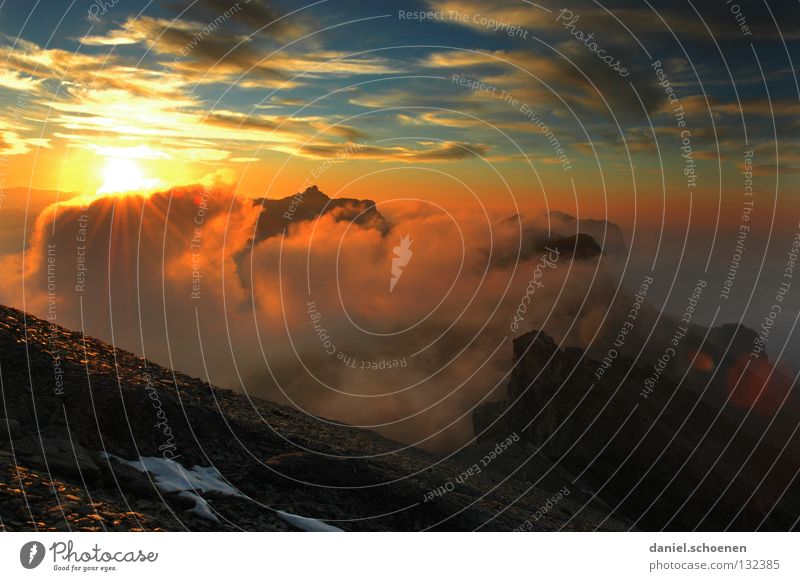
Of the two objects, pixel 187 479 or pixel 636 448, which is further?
pixel 636 448

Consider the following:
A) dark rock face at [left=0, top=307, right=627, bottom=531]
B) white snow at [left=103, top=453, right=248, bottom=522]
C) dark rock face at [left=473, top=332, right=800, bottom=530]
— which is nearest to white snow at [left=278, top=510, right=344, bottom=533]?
dark rock face at [left=0, top=307, right=627, bottom=531]

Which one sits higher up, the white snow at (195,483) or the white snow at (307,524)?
the white snow at (195,483)

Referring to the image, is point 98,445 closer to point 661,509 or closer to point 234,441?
point 234,441

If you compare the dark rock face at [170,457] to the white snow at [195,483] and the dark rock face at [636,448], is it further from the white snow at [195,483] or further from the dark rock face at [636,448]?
the dark rock face at [636,448]
